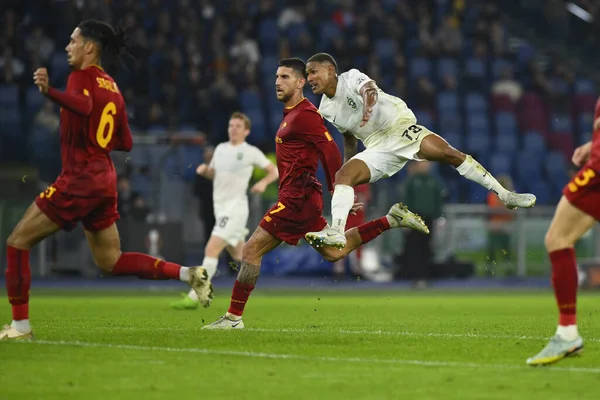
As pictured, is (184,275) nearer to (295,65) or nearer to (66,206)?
(66,206)

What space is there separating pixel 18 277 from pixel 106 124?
4.40ft

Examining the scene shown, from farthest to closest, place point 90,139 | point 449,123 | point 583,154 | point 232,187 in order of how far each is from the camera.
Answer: point 449,123 < point 232,187 < point 90,139 < point 583,154

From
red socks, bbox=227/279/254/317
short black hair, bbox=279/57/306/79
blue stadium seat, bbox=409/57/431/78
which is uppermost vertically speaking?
blue stadium seat, bbox=409/57/431/78

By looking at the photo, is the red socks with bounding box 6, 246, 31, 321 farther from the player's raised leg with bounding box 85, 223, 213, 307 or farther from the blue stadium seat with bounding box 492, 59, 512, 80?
the blue stadium seat with bounding box 492, 59, 512, 80

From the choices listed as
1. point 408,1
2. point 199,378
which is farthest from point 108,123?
point 408,1

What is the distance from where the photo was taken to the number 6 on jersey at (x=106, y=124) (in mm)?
8977

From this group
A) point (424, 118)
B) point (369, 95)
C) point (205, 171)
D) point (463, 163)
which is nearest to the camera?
point (369, 95)

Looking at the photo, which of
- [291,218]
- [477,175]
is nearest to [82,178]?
[291,218]

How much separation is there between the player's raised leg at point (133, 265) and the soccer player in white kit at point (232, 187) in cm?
606

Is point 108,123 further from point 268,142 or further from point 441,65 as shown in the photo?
point 441,65

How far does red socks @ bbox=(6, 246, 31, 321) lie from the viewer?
8875mm

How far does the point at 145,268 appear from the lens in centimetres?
951

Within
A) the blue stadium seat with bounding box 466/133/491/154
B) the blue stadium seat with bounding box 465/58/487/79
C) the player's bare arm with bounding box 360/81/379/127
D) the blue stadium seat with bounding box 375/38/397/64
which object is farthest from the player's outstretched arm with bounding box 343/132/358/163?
the blue stadium seat with bounding box 465/58/487/79

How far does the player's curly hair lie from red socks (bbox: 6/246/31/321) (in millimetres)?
1677
